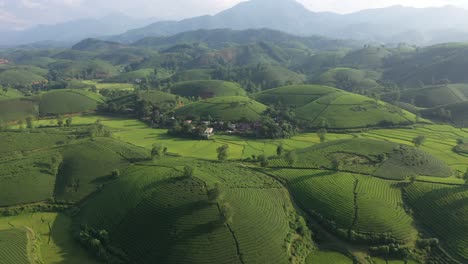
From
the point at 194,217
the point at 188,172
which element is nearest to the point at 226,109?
the point at 188,172

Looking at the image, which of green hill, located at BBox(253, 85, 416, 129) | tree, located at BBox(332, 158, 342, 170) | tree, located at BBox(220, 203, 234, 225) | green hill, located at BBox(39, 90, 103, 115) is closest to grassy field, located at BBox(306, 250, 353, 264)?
tree, located at BBox(220, 203, 234, 225)

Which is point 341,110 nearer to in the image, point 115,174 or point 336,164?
point 336,164

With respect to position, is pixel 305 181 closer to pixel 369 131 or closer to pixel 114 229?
pixel 114 229

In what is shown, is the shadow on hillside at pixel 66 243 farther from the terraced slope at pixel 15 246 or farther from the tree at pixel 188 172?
the tree at pixel 188 172

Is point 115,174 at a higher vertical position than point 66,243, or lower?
higher

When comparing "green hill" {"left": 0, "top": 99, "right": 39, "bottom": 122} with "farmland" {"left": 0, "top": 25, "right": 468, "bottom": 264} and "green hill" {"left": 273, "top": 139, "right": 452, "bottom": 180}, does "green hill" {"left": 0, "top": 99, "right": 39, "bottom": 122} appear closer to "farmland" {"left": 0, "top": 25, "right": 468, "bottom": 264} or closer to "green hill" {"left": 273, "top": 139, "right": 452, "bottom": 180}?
"farmland" {"left": 0, "top": 25, "right": 468, "bottom": 264}

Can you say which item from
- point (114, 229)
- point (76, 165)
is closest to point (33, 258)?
point (114, 229)

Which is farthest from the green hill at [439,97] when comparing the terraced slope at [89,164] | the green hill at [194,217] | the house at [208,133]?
the terraced slope at [89,164]
